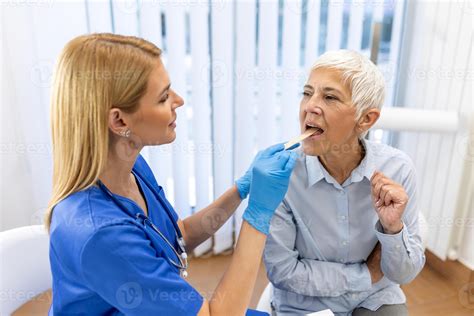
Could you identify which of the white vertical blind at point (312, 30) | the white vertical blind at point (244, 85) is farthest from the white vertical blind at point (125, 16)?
the white vertical blind at point (312, 30)

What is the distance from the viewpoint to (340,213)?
46.1 inches

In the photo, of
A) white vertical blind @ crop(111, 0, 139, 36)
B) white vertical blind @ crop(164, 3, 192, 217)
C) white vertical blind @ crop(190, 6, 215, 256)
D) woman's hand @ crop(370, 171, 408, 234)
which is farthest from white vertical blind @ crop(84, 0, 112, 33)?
woman's hand @ crop(370, 171, 408, 234)

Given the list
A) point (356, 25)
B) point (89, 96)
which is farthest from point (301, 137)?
point (356, 25)

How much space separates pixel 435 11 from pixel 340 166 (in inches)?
44.8

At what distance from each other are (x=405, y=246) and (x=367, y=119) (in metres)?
0.37

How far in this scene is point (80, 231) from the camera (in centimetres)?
78

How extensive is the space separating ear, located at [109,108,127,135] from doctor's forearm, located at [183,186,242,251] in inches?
18.5

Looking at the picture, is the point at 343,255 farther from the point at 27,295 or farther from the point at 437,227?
the point at 437,227

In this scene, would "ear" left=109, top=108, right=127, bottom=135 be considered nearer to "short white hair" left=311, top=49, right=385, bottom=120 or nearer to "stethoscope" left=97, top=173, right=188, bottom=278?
"stethoscope" left=97, top=173, right=188, bottom=278

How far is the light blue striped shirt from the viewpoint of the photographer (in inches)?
44.9

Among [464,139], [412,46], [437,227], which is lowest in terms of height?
[437,227]

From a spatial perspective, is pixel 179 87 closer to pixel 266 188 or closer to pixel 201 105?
pixel 201 105

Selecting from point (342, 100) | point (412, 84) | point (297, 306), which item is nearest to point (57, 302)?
point (297, 306)

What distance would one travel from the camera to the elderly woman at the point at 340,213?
1.12 metres
